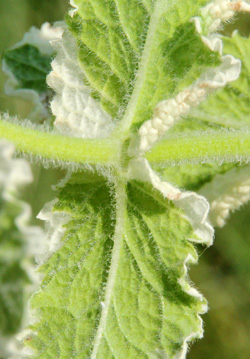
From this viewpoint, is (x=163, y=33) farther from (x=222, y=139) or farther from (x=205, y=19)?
(x=222, y=139)

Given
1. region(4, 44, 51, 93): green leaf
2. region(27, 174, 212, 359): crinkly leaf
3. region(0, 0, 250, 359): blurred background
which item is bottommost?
region(0, 0, 250, 359): blurred background

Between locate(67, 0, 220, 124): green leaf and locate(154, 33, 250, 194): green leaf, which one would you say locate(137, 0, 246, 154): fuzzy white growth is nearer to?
Result: locate(67, 0, 220, 124): green leaf

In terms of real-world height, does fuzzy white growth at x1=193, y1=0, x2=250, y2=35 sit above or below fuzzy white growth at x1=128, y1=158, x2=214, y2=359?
above

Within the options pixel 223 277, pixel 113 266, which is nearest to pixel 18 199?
pixel 113 266

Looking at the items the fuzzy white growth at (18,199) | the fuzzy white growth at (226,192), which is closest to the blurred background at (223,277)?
the fuzzy white growth at (226,192)

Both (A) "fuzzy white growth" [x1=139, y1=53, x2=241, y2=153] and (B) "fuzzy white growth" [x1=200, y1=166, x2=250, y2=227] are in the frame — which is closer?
(A) "fuzzy white growth" [x1=139, y1=53, x2=241, y2=153]

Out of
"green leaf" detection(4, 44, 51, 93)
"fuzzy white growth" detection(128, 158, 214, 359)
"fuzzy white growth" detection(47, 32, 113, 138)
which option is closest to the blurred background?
"green leaf" detection(4, 44, 51, 93)

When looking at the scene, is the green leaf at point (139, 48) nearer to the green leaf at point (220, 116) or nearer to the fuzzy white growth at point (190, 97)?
the fuzzy white growth at point (190, 97)
